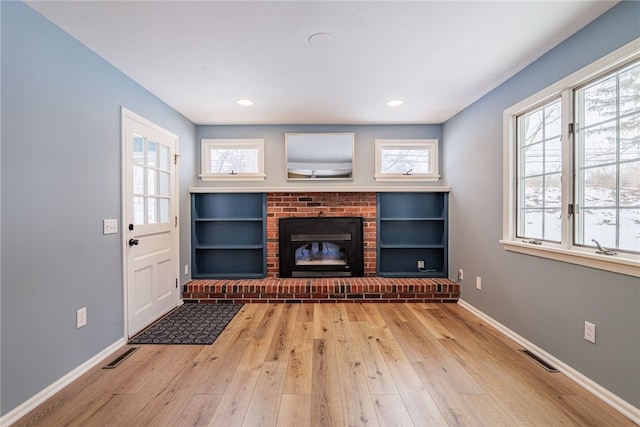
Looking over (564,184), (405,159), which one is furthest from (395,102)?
(564,184)

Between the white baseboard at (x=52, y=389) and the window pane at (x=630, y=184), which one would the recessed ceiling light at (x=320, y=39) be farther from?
the white baseboard at (x=52, y=389)

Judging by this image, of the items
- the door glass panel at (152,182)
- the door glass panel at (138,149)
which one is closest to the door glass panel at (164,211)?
the door glass panel at (152,182)

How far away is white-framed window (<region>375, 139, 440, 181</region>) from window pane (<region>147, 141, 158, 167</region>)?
8.98 feet

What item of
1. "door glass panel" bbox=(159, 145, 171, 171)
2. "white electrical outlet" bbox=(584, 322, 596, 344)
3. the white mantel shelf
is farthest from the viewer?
the white mantel shelf

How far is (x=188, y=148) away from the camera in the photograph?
373 centimetres

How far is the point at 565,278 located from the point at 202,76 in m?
3.29

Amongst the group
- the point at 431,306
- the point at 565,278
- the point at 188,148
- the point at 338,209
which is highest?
the point at 188,148

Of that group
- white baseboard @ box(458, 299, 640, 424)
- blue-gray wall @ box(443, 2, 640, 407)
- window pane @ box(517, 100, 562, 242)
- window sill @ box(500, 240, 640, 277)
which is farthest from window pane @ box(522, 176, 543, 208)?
white baseboard @ box(458, 299, 640, 424)

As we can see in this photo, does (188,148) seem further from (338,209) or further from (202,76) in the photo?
(338,209)

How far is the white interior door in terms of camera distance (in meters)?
2.53

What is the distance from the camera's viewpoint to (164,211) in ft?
10.3

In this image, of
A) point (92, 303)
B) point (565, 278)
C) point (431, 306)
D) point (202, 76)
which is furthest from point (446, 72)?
point (92, 303)

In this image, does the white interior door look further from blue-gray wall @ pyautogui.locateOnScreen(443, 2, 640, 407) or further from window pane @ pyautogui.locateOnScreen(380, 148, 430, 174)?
blue-gray wall @ pyautogui.locateOnScreen(443, 2, 640, 407)

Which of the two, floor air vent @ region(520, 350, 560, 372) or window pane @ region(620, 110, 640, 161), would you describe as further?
floor air vent @ region(520, 350, 560, 372)
